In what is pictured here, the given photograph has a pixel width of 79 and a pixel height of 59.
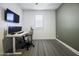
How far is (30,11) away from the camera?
5.15 m

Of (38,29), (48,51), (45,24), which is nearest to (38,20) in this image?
(38,29)

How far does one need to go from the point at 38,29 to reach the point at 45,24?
586 millimetres

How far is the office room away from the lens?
10.7 feet

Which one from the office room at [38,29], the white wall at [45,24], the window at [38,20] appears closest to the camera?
the office room at [38,29]

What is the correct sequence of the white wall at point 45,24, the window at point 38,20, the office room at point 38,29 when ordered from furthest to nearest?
1. the white wall at point 45,24
2. the window at point 38,20
3. the office room at point 38,29

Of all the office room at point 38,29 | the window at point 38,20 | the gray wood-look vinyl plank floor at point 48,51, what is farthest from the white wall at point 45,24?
the gray wood-look vinyl plank floor at point 48,51

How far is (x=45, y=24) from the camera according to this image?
6184mm

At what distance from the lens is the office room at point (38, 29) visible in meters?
3.26

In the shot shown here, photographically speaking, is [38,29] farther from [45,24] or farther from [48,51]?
[48,51]

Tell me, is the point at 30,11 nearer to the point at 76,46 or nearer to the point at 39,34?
the point at 39,34

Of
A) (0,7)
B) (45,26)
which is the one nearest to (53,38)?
(45,26)

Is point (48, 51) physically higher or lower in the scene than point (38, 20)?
lower

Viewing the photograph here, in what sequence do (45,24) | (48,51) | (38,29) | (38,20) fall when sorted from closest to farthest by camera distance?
(48,51), (38,20), (38,29), (45,24)

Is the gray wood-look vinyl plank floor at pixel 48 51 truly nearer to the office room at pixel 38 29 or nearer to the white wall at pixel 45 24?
the office room at pixel 38 29
